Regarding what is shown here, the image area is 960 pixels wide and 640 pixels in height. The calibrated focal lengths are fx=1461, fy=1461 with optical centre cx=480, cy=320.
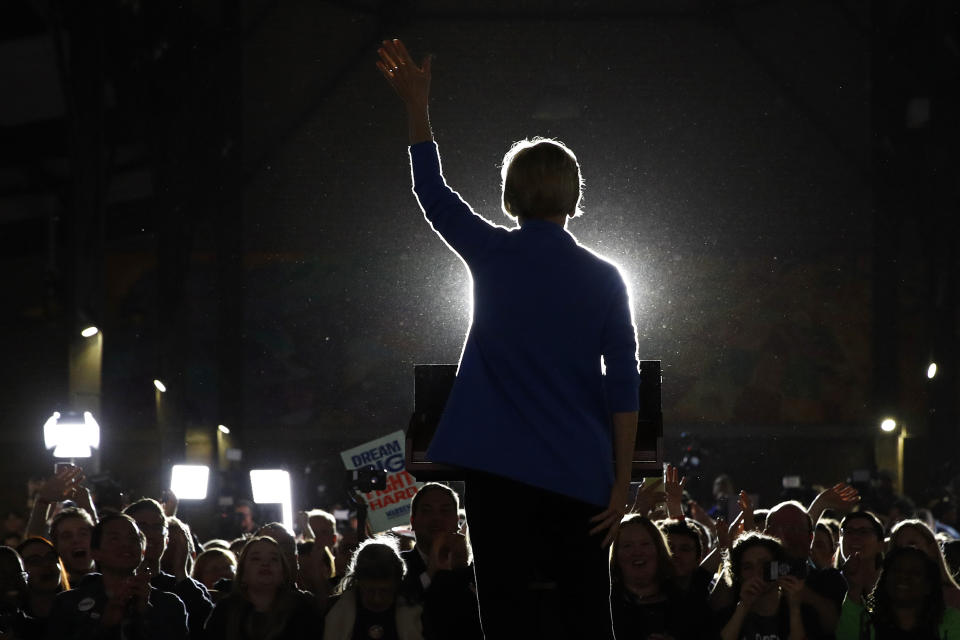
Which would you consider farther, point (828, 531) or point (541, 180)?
point (828, 531)

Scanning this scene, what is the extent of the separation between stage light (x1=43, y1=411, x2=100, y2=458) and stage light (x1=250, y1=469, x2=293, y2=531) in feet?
5.34

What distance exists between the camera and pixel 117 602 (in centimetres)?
565

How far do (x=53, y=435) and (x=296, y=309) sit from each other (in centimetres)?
1586

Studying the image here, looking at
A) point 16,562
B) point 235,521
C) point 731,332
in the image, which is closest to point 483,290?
point 16,562

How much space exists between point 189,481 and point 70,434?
72.8 inches

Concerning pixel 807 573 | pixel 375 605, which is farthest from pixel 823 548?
pixel 375 605

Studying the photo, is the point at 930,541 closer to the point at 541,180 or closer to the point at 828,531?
the point at 828,531

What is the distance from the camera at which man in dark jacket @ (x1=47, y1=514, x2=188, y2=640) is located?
5633 mm

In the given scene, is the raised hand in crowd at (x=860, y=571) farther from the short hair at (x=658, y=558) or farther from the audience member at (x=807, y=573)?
the short hair at (x=658, y=558)

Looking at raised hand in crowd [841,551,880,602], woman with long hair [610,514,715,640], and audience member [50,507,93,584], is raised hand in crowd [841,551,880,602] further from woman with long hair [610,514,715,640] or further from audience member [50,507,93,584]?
audience member [50,507,93,584]

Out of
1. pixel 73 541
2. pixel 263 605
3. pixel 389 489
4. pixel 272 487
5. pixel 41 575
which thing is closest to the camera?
pixel 263 605

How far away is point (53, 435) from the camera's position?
13.5 meters

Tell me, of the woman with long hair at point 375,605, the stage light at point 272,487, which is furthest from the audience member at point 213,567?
the stage light at point 272,487

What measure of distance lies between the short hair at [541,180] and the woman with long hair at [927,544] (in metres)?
4.55
